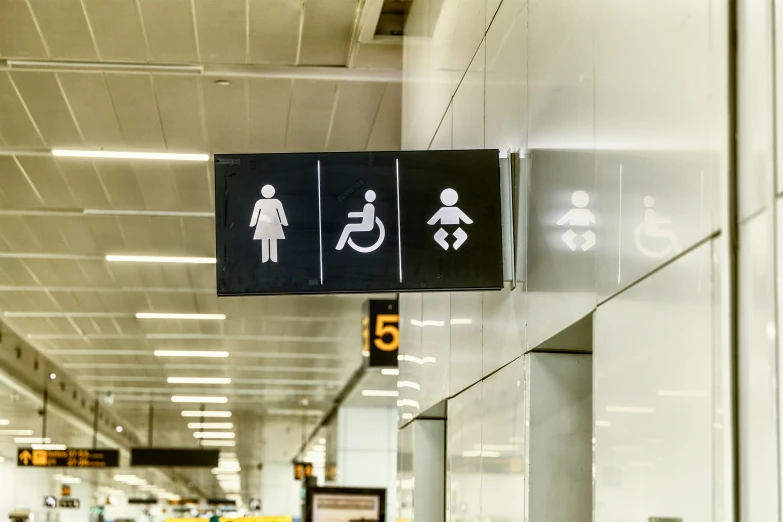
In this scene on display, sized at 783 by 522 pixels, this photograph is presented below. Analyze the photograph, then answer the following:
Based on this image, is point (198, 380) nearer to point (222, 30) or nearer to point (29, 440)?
point (29, 440)

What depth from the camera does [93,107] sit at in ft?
28.8

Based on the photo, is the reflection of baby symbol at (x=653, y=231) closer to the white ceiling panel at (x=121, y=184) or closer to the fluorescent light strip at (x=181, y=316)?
the white ceiling panel at (x=121, y=184)

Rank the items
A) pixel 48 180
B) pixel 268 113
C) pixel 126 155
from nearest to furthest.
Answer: pixel 268 113, pixel 126 155, pixel 48 180

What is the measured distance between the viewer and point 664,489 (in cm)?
264

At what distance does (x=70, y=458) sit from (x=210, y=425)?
704cm

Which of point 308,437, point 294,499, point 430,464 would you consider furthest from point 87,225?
point 294,499

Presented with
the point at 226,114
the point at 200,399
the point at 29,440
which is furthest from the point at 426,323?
the point at 29,440

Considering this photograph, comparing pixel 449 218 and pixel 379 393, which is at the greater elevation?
pixel 449 218

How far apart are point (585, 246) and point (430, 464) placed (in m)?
4.13

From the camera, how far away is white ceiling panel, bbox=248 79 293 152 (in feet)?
27.7

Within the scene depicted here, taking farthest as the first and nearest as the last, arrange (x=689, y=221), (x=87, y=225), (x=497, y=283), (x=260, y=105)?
(x=87, y=225) → (x=260, y=105) → (x=497, y=283) → (x=689, y=221)

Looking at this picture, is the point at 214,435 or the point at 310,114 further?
the point at 214,435

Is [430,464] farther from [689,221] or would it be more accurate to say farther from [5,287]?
[5,287]

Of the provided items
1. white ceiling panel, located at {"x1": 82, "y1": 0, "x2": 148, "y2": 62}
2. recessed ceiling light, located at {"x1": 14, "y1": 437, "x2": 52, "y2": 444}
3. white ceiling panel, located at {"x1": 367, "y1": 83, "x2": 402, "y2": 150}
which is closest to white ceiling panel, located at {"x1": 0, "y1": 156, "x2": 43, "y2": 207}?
white ceiling panel, located at {"x1": 82, "y1": 0, "x2": 148, "y2": 62}
